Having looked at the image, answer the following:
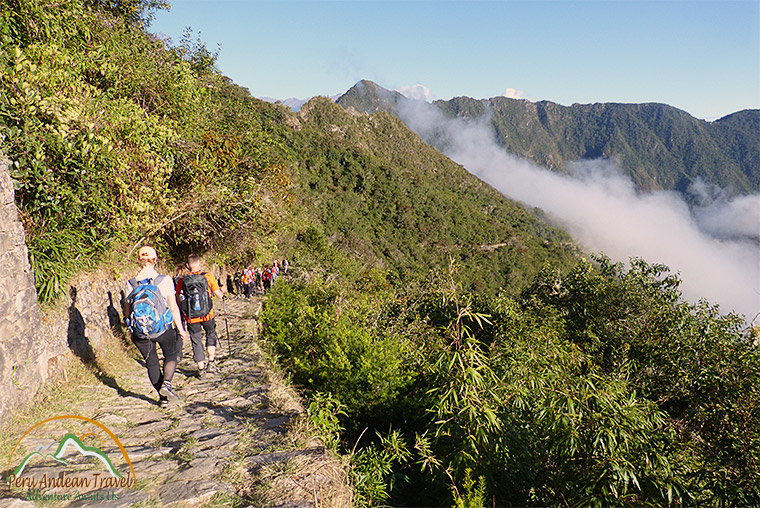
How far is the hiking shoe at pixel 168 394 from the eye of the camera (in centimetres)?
425

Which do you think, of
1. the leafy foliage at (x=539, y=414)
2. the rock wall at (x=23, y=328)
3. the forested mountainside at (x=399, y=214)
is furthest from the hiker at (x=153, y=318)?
the forested mountainside at (x=399, y=214)

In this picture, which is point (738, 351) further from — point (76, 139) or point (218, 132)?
point (218, 132)

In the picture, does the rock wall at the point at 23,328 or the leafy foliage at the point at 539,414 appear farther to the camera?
the rock wall at the point at 23,328

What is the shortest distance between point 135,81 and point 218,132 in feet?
9.00

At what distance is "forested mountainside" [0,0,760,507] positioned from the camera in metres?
3.11

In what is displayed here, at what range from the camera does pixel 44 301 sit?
4.27 metres

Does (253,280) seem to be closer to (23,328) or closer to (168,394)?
(168,394)

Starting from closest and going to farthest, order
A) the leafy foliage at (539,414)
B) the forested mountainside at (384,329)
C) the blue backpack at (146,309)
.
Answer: the leafy foliage at (539,414), the forested mountainside at (384,329), the blue backpack at (146,309)

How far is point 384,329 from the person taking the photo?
7188mm

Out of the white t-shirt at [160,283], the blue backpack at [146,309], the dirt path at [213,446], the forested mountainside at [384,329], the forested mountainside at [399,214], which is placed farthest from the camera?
the forested mountainside at [399,214]

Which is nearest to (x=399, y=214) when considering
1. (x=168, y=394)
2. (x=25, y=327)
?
(x=168, y=394)

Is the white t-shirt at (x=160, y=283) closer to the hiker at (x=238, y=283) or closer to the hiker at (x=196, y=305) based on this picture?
the hiker at (x=196, y=305)

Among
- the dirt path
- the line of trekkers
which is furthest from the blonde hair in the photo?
the line of trekkers

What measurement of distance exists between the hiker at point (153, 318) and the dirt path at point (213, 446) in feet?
1.22
